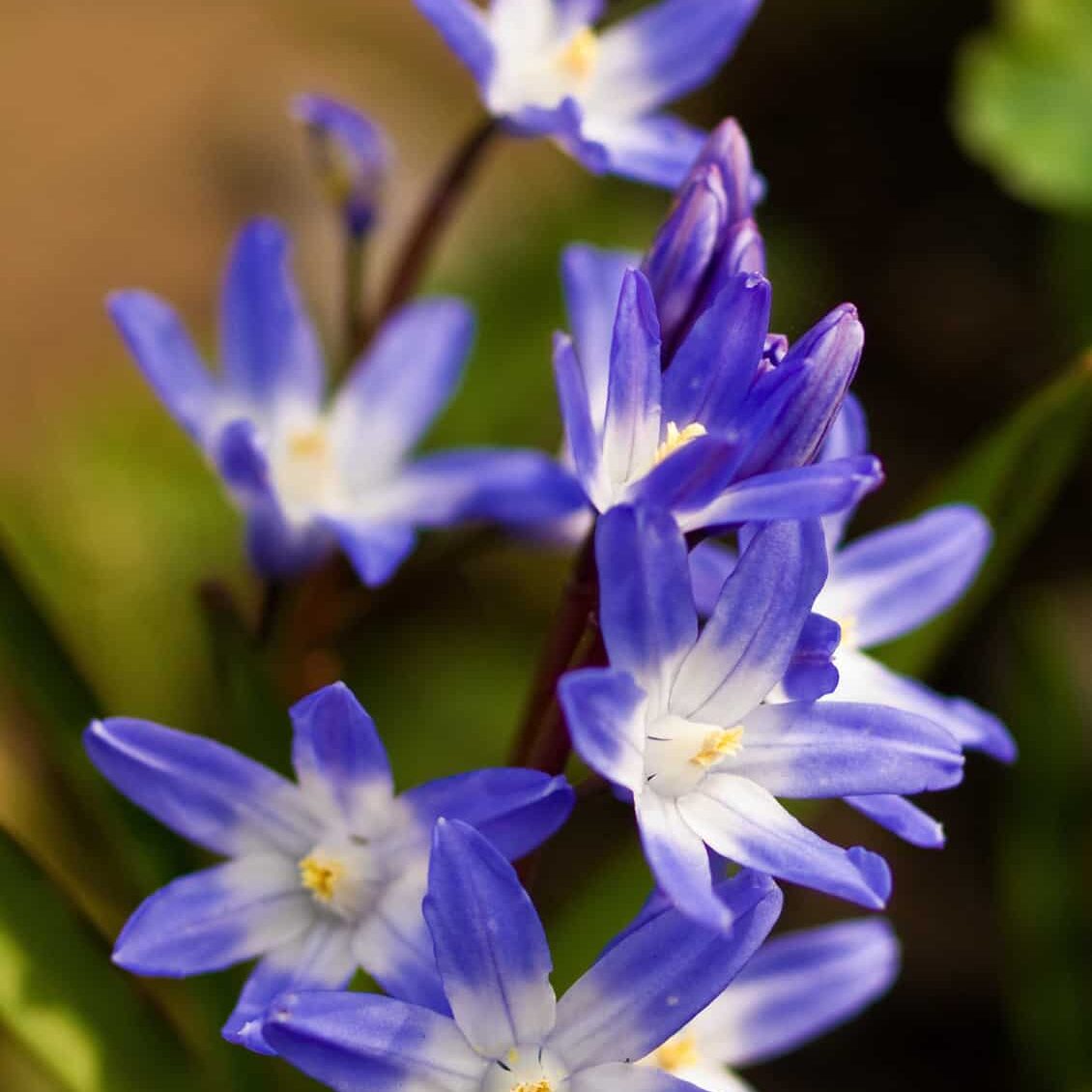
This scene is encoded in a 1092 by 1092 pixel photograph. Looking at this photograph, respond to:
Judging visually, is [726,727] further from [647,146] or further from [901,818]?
[647,146]

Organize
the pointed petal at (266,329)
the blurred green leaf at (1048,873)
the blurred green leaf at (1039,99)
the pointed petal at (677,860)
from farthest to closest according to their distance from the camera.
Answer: the blurred green leaf at (1039,99)
the blurred green leaf at (1048,873)
the pointed petal at (266,329)
the pointed petal at (677,860)

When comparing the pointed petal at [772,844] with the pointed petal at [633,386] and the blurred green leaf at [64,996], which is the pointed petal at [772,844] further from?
the blurred green leaf at [64,996]

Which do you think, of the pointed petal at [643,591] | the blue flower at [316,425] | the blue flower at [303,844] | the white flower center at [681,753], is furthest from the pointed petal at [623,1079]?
the blue flower at [316,425]

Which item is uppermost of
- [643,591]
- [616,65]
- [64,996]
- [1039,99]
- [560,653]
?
[616,65]

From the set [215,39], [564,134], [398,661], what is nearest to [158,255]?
[215,39]

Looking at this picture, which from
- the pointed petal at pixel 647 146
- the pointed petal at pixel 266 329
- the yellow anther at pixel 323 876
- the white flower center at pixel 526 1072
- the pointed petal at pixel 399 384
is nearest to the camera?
the white flower center at pixel 526 1072

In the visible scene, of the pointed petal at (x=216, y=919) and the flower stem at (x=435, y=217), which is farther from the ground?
the flower stem at (x=435, y=217)

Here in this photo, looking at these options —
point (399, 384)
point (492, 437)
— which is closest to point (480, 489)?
point (399, 384)
